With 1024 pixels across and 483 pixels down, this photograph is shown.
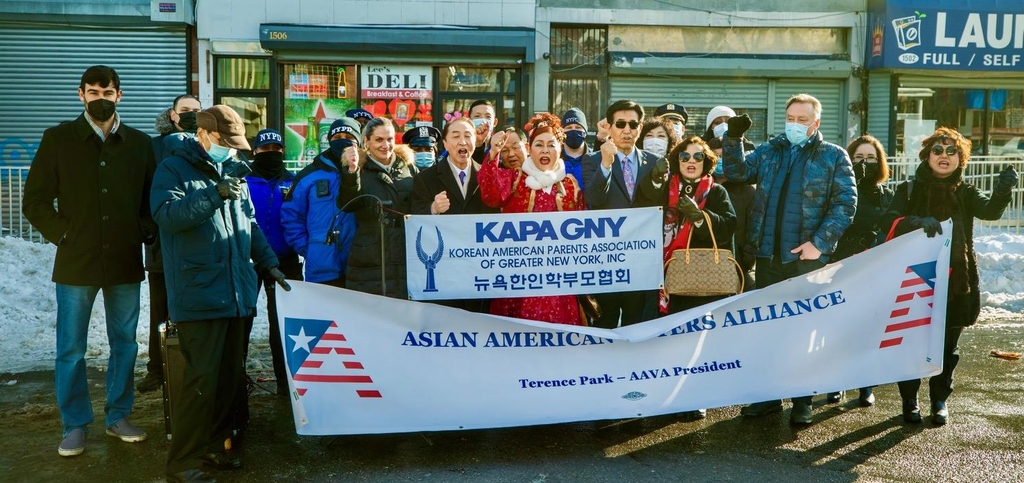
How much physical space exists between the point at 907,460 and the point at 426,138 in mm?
3997

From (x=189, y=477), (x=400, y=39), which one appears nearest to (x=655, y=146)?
(x=189, y=477)

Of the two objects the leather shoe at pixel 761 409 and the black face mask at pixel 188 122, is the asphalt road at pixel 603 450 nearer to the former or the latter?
the leather shoe at pixel 761 409

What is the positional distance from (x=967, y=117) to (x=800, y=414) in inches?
610

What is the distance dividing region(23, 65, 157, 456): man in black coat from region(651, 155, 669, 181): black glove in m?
3.28

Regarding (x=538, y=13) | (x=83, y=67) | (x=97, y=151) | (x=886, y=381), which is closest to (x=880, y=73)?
(x=538, y=13)

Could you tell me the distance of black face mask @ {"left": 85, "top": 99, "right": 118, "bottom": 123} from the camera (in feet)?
18.0

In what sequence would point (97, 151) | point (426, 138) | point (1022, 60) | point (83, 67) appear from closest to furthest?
1. point (97, 151)
2. point (426, 138)
3. point (83, 67)
4. point (1022, 60)

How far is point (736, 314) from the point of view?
5.66 meters

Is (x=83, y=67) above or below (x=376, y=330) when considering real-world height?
above

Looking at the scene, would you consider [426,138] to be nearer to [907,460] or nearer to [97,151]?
[97,151]

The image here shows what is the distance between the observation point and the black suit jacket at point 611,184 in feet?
20.5

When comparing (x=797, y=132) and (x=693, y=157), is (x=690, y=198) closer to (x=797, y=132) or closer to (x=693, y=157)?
(x=693, y=157)

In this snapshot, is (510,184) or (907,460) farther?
(510,184)

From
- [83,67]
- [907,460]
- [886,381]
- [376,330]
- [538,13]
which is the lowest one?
[907,460]
